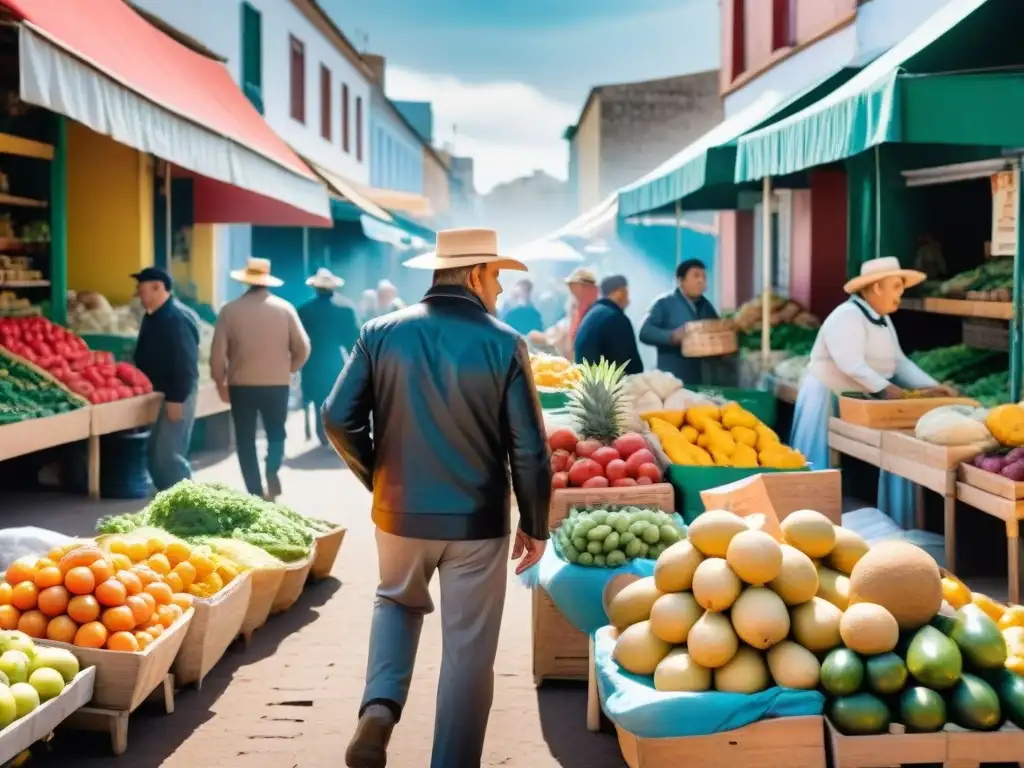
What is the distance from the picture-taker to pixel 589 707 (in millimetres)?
Answer: 5578

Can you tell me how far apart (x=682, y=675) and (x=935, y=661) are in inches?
32.0

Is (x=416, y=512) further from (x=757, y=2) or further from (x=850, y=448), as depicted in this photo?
(x=757, y=2)

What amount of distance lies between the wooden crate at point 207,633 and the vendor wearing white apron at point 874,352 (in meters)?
4.18

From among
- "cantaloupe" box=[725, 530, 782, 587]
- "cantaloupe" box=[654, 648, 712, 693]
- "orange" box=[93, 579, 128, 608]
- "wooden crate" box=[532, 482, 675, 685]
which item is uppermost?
"cantaloupe" box=[725, 530, 782, 587]

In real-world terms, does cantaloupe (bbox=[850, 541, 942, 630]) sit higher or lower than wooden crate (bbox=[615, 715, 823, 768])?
higher

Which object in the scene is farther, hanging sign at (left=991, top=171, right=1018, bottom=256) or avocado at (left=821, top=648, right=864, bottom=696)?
hanging sign at (left=991, top=171, right=1018, bottom=256)

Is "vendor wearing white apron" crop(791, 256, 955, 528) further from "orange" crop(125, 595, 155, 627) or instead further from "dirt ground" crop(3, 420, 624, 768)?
"orange" crop(125, 595, 155, 627)

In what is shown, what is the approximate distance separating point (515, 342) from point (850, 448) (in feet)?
13.3

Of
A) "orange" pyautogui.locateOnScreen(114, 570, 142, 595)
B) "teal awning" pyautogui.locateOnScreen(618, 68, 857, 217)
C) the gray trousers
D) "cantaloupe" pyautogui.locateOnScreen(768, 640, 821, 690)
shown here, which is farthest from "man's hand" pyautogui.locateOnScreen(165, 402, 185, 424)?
"cantaloupe" pyautogui.locateOnScreen(768, 640, 821, 690)

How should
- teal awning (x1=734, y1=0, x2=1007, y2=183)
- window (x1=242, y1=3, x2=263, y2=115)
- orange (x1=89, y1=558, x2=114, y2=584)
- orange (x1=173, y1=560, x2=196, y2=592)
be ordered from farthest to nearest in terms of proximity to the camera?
window (x1=242, y1=3, x2=263, y2=115) → teal awning (x1=734, y1=0, x2=1007, y2=183) → orange (x1=173, y1=560, x2=196, y2=592) → orange (x1=89, y1=558, x2=114, y2=584)

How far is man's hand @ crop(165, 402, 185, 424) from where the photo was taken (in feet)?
35.9

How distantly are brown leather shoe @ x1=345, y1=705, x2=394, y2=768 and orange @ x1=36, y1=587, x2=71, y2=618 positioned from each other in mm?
1460

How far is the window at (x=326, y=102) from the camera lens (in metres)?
A: 30.4

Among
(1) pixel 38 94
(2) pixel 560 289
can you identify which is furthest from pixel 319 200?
(2) pixel 560 289
